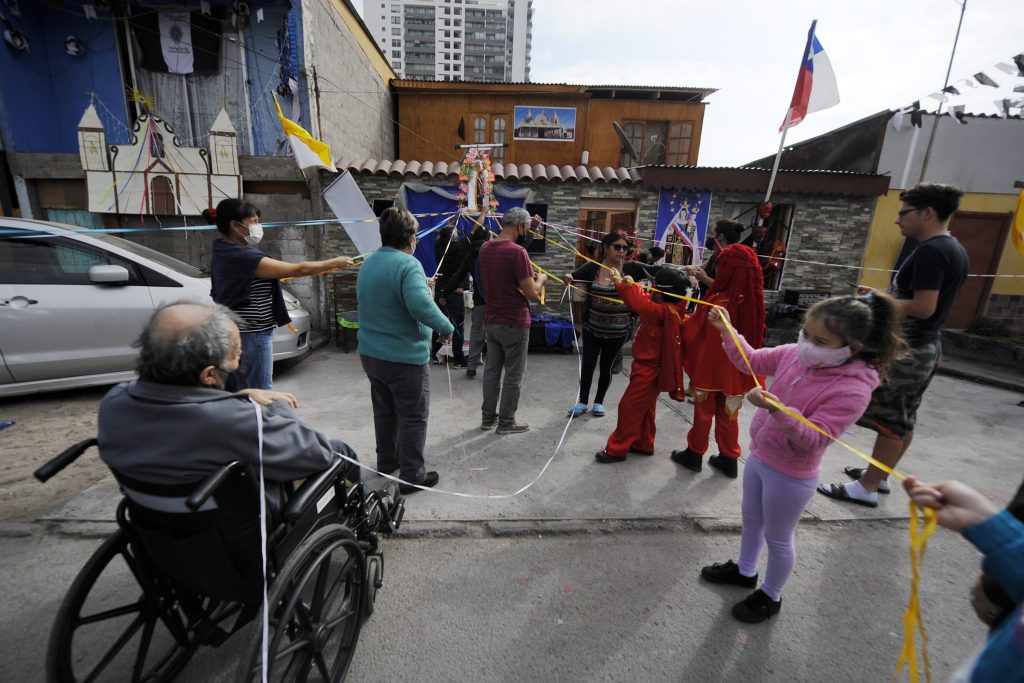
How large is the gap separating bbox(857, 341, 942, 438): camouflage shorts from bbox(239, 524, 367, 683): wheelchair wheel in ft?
10.6

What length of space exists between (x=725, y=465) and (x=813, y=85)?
4.98m

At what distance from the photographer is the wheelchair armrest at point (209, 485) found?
1.15m

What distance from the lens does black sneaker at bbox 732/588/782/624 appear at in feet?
6.64

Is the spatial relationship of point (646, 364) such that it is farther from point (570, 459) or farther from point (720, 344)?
point (570, 459)

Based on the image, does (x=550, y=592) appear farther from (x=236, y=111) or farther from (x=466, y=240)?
(x=236, y=111)

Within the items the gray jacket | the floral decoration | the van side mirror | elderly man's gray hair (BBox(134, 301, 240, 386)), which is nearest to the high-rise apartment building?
the floral decoration

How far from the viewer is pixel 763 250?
8.08 meters

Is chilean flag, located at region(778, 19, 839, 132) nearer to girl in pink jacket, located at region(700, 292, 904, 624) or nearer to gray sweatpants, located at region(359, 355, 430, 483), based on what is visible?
girl in pink jacket, located at region(700, 292, 904, 624)

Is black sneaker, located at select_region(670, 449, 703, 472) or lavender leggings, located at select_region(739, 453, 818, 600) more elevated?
lavender leggings, located at select_region(739, 453, 818, 600)

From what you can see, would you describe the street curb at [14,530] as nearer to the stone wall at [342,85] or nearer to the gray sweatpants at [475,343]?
the gray sweatpants at [475,343]

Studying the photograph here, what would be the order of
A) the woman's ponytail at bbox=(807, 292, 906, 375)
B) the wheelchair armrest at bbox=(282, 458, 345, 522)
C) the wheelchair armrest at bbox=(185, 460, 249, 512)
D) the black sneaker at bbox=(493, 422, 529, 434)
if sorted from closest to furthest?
the wheelchair armrest at bbox=(185, 460, 249, 512) < the wheelchair armrest at bbox=(282, 458, 345, 522) < the woman's ponytail at bbox=(807, 292, 906, 375) < the black sneaker at bbox=(493, 422, 529, 434)

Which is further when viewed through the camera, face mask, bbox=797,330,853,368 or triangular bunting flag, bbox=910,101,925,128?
triangular bunting flag, bbox=910,101,925,128

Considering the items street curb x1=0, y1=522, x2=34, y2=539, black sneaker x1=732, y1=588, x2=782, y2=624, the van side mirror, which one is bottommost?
street curb x1=0, y1=522, x2=34, y2=539

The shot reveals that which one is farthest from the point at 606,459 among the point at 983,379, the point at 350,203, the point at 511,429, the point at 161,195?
the point at 161,195
